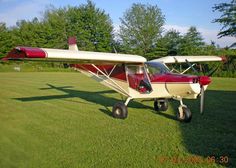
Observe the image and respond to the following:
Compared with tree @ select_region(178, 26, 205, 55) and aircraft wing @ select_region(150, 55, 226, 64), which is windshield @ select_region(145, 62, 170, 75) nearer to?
aircraft wing @ select_region(150, 55, 226, 64)

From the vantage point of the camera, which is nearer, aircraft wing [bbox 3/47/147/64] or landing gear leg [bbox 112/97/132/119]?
aircraft wing [bbox 3/47/147/64]

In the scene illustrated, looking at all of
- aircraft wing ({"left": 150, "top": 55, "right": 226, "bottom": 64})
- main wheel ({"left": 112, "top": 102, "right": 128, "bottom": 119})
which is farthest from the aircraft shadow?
aircraft wing ({"left": 150, "top": 55, "right": 226, "bottom": 64})

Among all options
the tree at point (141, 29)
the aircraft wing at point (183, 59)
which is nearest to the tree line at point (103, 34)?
the tree at point (141, 29)

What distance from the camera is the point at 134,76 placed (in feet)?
34.6

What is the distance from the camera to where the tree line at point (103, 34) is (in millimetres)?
64894

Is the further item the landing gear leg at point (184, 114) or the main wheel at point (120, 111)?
the main wheel at point (120, 111)

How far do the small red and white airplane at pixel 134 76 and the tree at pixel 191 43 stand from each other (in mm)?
47883

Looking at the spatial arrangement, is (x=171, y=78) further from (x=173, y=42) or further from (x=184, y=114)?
(x=173, y=42)

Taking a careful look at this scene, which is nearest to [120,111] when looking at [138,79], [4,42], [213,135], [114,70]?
[138,79]

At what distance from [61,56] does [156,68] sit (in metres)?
3.43

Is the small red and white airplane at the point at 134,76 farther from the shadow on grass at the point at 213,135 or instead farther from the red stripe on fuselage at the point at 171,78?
the shadow on grass at the point at 213,135

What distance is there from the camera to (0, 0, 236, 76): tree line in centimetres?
6489

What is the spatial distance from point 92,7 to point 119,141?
3040 inches
